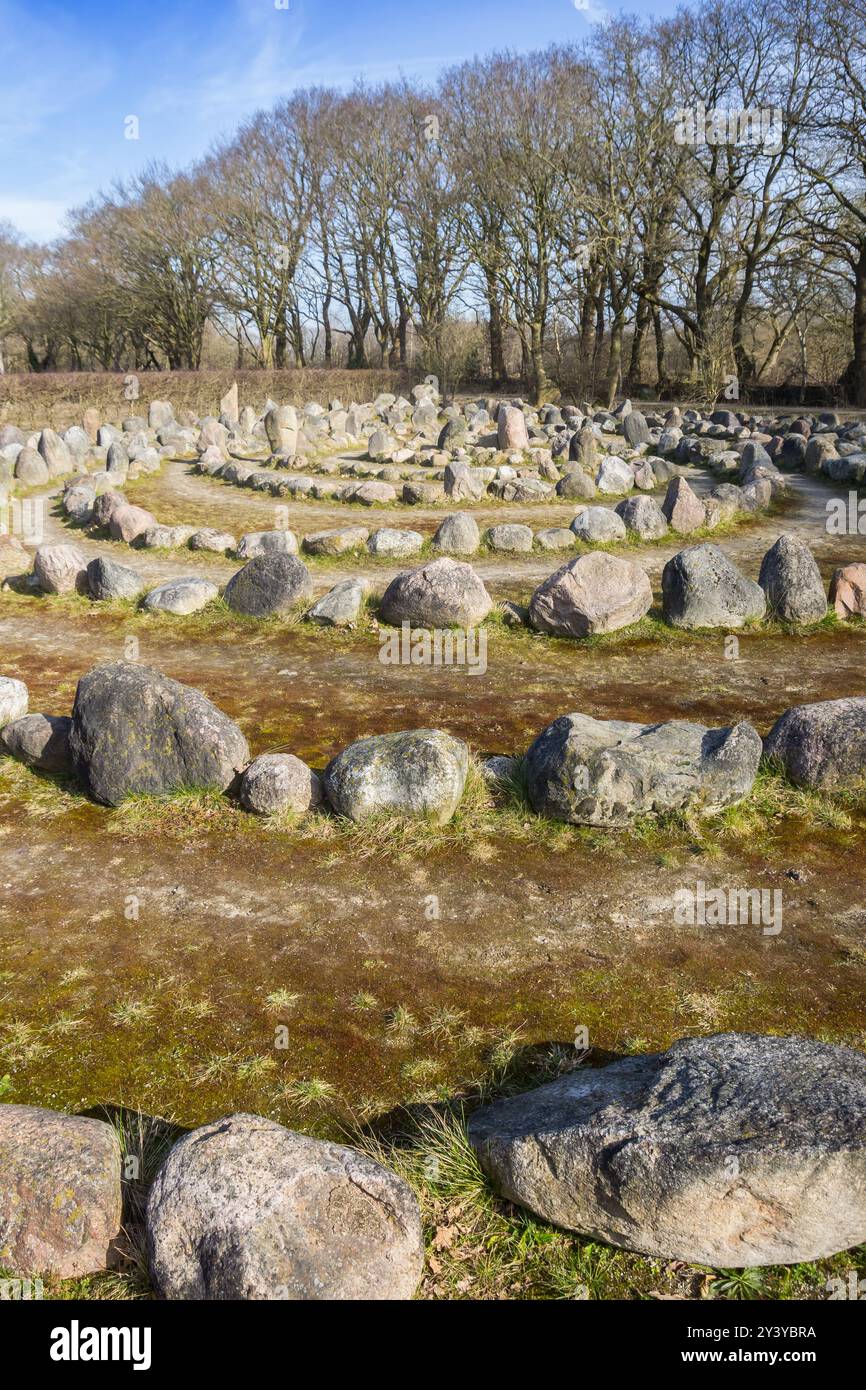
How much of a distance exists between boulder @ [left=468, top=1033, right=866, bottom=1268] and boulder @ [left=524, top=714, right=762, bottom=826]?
2.36 metres

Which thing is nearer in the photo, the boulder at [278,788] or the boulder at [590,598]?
the boulder at [278,788]

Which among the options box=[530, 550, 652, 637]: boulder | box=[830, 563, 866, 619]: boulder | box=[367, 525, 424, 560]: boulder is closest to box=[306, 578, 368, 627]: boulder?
box=[530, 550, 652, 637]: boulder

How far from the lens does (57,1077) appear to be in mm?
3762

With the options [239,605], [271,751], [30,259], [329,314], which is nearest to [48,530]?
[239,605]

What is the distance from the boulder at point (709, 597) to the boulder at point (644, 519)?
379cm

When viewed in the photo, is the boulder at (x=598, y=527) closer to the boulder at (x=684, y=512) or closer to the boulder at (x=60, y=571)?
the boulder at (x=684, y=512)

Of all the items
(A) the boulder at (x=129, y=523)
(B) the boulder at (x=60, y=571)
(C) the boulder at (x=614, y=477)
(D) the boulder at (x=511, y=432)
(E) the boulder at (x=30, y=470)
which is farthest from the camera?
(D) the boulder at (x=511, y=432)

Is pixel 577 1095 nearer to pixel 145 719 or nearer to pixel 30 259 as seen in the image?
pixel 145 719

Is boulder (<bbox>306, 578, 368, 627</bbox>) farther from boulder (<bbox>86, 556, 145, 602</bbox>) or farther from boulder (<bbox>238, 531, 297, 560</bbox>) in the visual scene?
boulder (<bbox>238, 531, 297, 560</bbox>)

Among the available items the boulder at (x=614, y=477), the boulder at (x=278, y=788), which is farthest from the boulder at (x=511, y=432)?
the boulder at (x=278, y=788)

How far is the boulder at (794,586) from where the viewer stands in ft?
30.3

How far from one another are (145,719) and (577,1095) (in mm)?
3796

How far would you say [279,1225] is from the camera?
2.69m

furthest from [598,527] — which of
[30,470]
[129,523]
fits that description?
[30,470]
